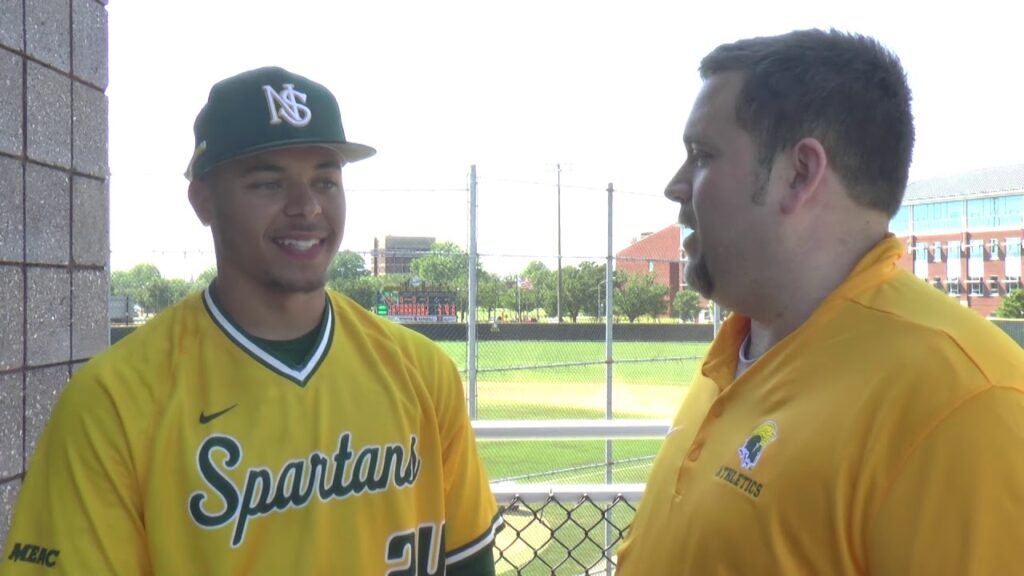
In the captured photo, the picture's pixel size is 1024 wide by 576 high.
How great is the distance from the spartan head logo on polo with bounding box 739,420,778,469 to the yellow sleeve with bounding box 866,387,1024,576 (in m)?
0.25

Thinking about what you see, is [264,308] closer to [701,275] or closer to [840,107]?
[701,275]

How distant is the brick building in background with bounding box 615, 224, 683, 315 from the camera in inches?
626

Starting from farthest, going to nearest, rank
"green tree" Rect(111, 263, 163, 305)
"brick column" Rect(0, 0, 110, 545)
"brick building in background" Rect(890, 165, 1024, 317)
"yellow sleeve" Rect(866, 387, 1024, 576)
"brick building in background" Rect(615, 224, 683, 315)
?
"brick building in background" Rect(890, 165, 1024, 317)
"brick building in background" Rect(615, 224, 683, 315)
"green tree" Rect(111, 263, 163, 305)
"brick column" Rect(0, 0, 110, 545)
"yellow sleeve" Rect(866, 387, 1024, 576)

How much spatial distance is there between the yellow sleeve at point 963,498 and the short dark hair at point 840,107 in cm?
50

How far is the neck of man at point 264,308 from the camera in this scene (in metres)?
1.89

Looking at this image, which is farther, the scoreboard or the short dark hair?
Answer: the scoreboard

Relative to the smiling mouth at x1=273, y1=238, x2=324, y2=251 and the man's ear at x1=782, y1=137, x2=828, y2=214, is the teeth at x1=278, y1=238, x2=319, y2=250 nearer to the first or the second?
the smiling mouth at x1=273, y1=238, x2=324, y2=251

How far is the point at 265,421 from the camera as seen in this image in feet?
5.80

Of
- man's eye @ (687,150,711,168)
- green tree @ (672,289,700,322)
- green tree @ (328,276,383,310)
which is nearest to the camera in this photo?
man's eye @ (687,150,711,168)

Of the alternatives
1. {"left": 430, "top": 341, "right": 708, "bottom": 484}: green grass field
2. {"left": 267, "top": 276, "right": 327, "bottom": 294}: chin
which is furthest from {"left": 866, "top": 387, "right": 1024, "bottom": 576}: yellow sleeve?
{"left": 430, "top": 341, "right": 708, "bottom": 484}: green grass field

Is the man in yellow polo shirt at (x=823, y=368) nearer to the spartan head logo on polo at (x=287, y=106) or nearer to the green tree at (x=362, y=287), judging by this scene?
the spartan head logo on polo at (x=287, y=106)

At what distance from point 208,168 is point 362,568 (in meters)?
0.82

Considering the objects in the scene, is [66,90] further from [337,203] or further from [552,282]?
[552,282]

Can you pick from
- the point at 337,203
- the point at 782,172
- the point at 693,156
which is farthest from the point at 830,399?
the point at 337,203
